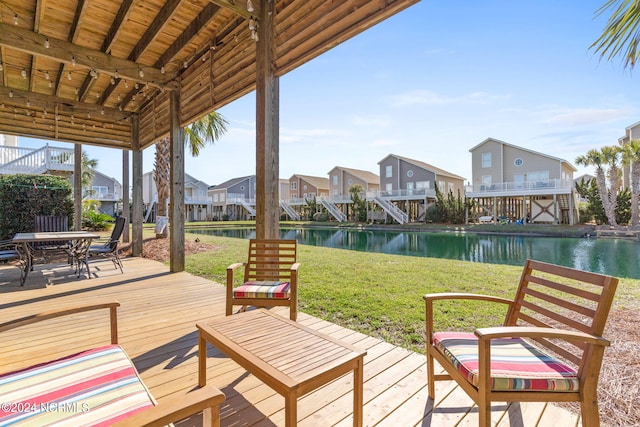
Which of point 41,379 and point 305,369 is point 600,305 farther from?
point 41,379

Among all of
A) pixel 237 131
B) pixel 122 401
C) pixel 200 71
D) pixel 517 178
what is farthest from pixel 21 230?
pixel 517 178

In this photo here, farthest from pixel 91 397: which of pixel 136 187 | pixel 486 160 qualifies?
pixel 486 160

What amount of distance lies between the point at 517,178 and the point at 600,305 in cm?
2644

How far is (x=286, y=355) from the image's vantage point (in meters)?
1.54

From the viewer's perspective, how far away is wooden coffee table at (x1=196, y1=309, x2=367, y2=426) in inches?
51.6

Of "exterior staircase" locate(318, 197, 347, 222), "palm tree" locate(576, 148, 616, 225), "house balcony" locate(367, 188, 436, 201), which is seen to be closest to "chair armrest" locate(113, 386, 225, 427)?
"palm tree" locate(576, 148, 616, 225)

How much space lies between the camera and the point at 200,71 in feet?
17.6

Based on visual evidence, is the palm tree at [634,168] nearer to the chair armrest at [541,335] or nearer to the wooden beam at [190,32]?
the wooden beam at [190,32]

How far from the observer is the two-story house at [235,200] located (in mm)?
37062

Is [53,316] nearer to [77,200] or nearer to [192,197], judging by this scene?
[77,200]

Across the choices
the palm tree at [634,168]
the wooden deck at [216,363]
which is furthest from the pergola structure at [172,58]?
the palm tree at [634,168]

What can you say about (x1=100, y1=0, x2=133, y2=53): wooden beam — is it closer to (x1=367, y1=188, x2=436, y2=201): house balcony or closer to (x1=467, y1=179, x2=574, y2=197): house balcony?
(x1=367, y1=188, x2=436, y2=201): house balcony

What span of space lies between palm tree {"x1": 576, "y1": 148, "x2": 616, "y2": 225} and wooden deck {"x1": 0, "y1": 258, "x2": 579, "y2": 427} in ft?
75.1

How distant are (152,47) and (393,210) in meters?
22.9
